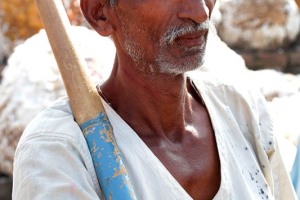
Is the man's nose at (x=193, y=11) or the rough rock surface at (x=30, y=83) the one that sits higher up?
the man's nose at (x=193, y=11)

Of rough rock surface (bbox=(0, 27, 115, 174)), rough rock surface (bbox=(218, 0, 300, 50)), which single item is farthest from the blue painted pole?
rough rock surface (bbox=(218, 0, 300, 50))

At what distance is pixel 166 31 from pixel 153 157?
0.38m

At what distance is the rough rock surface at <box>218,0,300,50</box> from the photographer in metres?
7.18

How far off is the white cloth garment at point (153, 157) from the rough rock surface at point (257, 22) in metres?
4.83

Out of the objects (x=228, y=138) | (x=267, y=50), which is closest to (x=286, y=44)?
(x=267, y=50)

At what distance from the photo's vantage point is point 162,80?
216 centimetres

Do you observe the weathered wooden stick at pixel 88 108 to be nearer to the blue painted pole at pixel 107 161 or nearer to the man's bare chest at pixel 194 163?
the blue painted pole at pixel 107 161

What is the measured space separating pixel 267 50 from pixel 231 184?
5352 millimetres

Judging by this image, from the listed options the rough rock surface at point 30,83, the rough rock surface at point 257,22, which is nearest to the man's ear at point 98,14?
the rough rock surface at point 30,83

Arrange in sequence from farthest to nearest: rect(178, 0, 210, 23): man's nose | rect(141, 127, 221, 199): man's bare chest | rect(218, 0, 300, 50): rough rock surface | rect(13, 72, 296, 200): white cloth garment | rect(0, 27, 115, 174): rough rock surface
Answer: rect(218, 0, 300, 50): rough rock surface → rect(0, 27, 115, 174): rough rock surface → rect(141, 127, 221, 199): man's bare chest → rect(178, 0, 210, 23): man's nose → rect(13, 72, 296, 200): white cloth garment

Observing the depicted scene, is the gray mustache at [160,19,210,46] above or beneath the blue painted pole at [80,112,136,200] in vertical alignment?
above

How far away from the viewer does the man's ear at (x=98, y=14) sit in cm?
214

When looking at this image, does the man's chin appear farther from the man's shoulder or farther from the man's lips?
the man's shoulder

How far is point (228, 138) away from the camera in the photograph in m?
2.26
